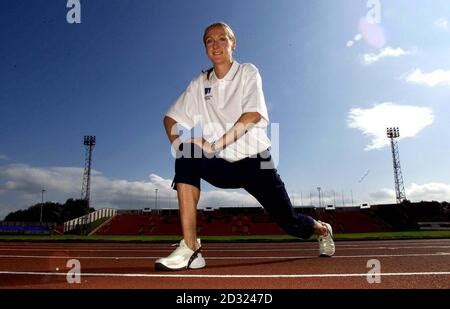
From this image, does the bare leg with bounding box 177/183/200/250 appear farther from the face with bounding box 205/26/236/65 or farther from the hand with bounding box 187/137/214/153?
the face with bounding box 205/26/236/65

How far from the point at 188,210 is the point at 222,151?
758 mm

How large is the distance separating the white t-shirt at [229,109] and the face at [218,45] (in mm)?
179

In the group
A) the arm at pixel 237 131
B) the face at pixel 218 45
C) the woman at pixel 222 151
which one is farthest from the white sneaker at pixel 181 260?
the face at pixel 218 45

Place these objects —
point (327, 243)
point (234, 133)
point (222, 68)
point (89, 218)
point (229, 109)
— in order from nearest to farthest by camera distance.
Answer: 1. point (234, 133)
2. point (229, 109)
3. point (222, 68)
4. point (327, 243)
5. point (89, 218)

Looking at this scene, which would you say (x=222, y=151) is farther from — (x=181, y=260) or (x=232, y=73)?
(x=181, y=260)

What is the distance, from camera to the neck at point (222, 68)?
3654 mm

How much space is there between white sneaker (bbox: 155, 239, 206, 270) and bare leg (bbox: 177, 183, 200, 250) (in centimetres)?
7

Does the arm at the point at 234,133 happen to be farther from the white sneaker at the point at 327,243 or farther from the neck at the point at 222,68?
the white sneaker at the point at 327,243

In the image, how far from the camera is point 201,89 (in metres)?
3.81

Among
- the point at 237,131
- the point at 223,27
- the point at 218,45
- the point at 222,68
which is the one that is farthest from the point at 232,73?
the point at 237,131

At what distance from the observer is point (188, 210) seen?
360cm
